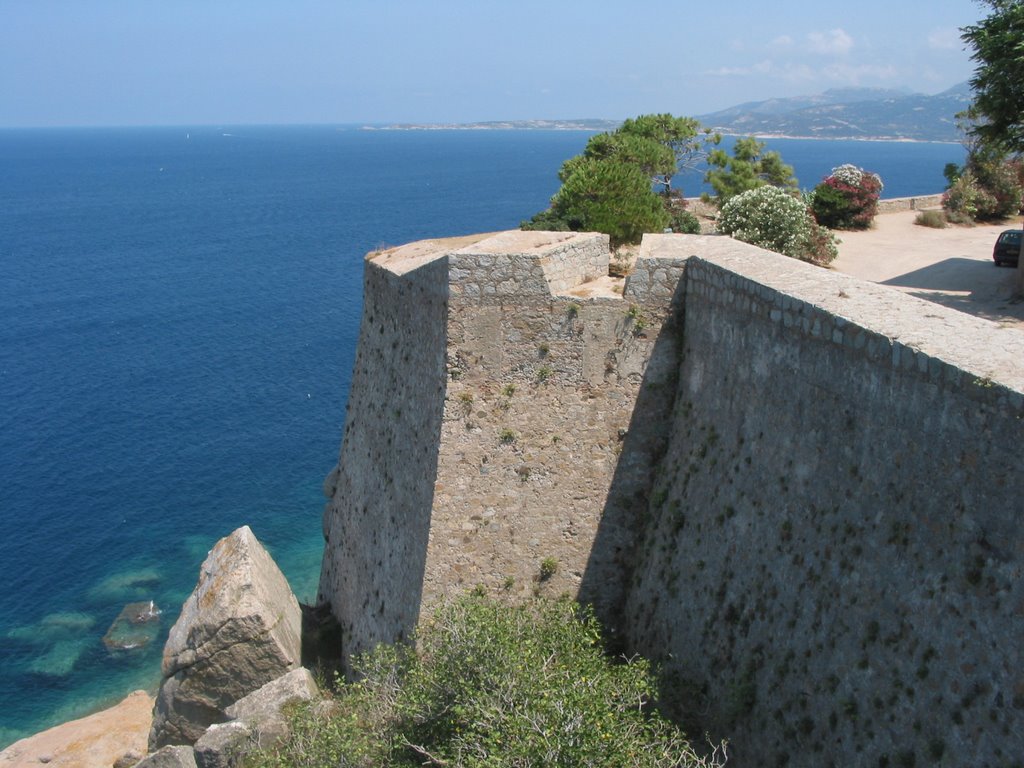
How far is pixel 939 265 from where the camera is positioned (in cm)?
2473

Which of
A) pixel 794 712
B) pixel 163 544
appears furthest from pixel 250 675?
pixel 163 544

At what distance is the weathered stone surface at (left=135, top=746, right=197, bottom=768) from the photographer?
55.0 ft

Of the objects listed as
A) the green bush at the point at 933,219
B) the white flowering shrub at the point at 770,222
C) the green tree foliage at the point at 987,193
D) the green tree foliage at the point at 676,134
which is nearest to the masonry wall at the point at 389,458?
the white flowering shrub at the point at 770,222

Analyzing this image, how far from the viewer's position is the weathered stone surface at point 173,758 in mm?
16750

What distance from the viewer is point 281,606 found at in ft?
61.5

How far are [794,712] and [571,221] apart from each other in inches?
583

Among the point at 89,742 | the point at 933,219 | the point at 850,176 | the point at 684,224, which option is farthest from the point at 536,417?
the point at 933,219

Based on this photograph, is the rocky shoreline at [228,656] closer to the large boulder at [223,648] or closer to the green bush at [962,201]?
the large boulder at [223,648]

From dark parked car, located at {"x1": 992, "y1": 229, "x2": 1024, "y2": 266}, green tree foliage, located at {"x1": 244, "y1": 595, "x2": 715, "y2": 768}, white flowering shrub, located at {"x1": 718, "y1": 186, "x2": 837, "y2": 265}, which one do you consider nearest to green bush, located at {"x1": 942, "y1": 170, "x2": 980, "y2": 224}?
dark parked car, located at {"x1": 992, "y1": 229, "x2": 1024, "y2": 266}

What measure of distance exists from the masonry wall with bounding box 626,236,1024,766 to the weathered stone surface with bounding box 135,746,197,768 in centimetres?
919

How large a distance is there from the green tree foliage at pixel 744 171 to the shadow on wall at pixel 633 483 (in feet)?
67.0

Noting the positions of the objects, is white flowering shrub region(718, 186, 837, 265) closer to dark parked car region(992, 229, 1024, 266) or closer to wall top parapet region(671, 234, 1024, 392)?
dark parked car region(992, 229, 1024, 266)

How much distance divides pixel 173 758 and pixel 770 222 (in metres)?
19.0

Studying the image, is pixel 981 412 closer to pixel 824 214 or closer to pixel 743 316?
pixel 743 316
